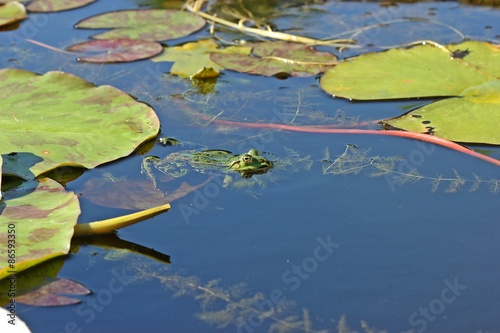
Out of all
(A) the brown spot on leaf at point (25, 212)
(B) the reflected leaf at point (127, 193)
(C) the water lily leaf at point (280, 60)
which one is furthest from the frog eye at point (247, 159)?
(C) the water lily leaf at point (280, 60)

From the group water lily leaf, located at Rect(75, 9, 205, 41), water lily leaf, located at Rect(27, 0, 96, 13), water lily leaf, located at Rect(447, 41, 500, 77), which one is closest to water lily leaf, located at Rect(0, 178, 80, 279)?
water lily leaf, located at Rect(75, 9, 205, 41)

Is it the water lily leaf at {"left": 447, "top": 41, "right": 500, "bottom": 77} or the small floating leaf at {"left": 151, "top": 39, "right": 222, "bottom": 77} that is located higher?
the water lily leaf at {"left": 447, "top": 41, "right": 500, "bottom": 77}

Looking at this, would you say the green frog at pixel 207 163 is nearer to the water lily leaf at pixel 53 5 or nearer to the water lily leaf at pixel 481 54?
the water lily leaf at pixel 481 54

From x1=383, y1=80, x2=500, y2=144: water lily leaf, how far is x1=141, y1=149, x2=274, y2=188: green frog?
32.3 inches

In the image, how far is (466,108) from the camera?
372 centimetres

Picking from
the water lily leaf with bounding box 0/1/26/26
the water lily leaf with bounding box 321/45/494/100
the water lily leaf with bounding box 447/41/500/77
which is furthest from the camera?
the water lily leaf with bounding box 0/1/26/26

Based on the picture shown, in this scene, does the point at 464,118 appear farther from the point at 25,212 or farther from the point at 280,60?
the point at 25,212

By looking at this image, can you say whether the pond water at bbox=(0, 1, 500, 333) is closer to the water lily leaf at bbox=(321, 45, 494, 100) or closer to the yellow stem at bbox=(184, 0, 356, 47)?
the water lily leaf at bbox=(321, 45, 494, 100)

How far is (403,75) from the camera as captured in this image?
415cm

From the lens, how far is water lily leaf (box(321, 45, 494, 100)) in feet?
13.1

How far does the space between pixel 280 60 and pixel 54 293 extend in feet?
8.13

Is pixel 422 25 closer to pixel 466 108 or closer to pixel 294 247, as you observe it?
pixel 466 108

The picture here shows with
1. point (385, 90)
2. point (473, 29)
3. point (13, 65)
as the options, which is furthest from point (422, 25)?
point (13, 65)

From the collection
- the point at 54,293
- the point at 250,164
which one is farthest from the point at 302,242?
the point at 54,293
